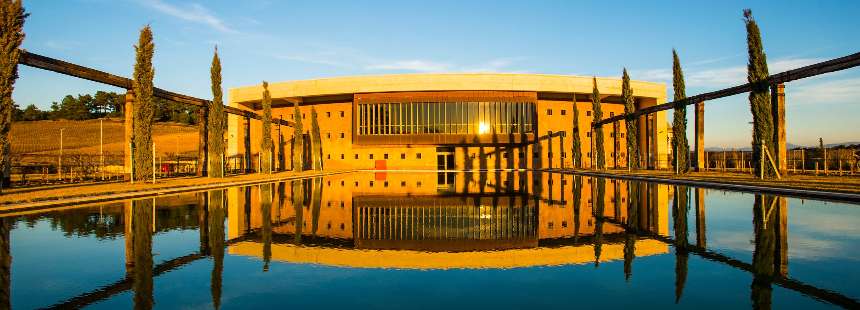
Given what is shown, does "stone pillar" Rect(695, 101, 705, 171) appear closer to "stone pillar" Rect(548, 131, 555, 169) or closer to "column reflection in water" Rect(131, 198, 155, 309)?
"stone pillar" Rect(548, 131, 555, 169)

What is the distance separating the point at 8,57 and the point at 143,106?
7144mm

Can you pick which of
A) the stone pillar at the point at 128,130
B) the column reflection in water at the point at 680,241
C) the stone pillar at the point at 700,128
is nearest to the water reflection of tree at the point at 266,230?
the column reflection in water at the point at 680,241

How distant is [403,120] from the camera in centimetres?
5944

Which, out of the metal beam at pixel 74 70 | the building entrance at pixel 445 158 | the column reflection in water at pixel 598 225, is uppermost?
the metal beam at pixel 74 70

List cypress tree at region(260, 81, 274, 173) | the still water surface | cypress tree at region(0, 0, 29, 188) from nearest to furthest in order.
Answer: the still water surface < cypress tree at region(0, 0, 29, 188) < cypress tree at region(260, 81, 274, 173)

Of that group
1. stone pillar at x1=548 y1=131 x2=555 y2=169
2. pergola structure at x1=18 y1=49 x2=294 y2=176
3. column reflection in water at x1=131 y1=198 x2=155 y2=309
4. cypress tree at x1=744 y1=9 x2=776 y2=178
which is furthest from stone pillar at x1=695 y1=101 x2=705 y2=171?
pergola structure at x1=18 y1=49 x2=294 y2=176

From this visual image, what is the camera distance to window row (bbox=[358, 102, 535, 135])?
5872 cm

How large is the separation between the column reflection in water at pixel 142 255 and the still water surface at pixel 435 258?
3cm

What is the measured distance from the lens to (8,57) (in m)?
18.4

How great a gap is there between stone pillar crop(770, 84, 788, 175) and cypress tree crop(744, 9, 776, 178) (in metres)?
0.33

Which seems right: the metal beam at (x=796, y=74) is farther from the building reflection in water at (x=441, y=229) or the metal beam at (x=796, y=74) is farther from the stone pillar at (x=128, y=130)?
the stone pillar at (x=128, y=130)

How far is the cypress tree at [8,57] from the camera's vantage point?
1814cm

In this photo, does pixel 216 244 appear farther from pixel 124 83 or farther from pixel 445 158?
pixel 445 158

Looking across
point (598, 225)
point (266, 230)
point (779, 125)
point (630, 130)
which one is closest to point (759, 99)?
point (779, 125)
